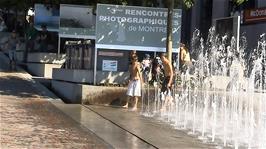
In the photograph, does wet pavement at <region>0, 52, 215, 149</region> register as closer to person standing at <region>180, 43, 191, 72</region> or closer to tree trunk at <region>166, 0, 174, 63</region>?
tree trunk at <region>166, 0, 174, 63</region>

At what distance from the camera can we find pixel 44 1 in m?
28.3

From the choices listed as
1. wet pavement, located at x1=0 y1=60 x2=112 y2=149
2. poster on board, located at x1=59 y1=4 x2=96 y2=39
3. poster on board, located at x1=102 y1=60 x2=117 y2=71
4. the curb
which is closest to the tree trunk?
poster on board, located at x1=102 y1=60 x2=117 y2=71

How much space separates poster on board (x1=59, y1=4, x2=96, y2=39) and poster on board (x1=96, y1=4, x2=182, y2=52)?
5.26 meters

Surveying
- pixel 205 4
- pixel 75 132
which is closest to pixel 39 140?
pixel 75 132

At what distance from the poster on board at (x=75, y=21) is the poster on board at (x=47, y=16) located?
466 cm

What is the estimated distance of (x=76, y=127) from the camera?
12117 millimetres

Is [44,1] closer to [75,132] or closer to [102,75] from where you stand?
[102,75]

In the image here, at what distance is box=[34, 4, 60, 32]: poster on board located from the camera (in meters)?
29.2

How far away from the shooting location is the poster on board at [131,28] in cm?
1833

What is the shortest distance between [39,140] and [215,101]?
803 cm

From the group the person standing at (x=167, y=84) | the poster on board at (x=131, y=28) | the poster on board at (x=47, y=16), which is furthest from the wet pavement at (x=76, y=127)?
the poster on board at (x=47, y=16)

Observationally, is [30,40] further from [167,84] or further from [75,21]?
[167,84]

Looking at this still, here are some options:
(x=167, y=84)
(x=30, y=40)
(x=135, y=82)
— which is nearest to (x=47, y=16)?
(x=30, y=40)

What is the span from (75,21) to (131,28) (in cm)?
605
